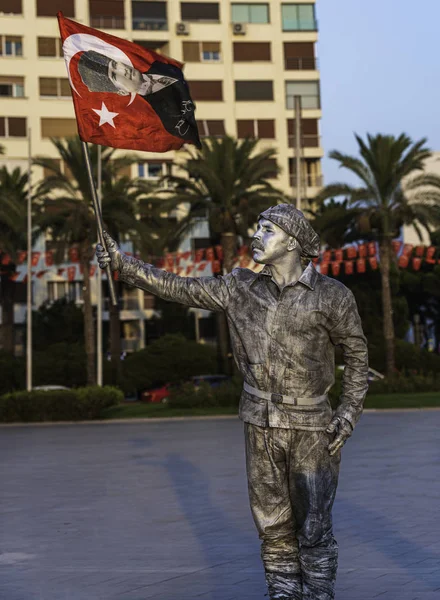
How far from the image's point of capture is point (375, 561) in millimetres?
8461

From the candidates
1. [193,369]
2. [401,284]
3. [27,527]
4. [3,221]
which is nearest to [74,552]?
[27,527]

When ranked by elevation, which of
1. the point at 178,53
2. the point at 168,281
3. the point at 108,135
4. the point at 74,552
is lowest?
the point at 74,552

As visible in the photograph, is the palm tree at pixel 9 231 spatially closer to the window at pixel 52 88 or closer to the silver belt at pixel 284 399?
the window at pixel 52 88

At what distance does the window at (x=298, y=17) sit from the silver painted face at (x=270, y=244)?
73.3 meters

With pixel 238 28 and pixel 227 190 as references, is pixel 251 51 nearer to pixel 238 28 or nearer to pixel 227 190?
pixel 238 28

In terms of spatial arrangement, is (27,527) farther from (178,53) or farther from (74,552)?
(178,53)

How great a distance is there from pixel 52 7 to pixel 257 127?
14.4 metres

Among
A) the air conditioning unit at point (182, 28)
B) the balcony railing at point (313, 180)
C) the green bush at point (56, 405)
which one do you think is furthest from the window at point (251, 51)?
the green bush at point (56, 405)

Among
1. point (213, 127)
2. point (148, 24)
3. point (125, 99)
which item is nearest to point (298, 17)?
point (213, 127)

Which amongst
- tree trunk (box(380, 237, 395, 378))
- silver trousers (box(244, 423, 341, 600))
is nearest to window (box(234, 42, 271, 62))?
tree trunk (box(380, 237, 395, 378))

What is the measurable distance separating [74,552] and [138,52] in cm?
402

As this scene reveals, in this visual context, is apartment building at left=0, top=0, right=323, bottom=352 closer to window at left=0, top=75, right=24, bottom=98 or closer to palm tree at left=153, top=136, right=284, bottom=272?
window at left=0, top=75, right=24, bottom=98

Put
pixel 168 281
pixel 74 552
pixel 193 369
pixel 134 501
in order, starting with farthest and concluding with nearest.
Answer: pixel 193 369 → pixel 134 501 → pixel 74 552 → pixel 168 281

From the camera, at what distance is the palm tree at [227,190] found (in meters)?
45.7
